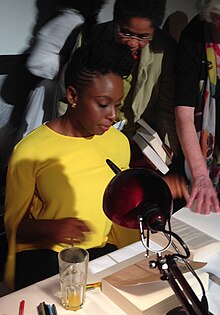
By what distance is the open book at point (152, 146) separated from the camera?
1789 millimetres

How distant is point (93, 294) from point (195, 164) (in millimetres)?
855

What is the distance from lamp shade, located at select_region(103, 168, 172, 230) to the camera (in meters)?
0.81

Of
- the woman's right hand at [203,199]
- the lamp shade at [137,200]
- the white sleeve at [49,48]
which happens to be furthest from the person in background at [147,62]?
the lamp shade at [137,200]

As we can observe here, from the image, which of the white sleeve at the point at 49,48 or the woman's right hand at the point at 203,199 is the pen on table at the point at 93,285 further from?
the white sleeve at the point at 49,48

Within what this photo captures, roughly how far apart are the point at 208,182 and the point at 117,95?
49cm

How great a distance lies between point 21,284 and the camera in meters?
1.45

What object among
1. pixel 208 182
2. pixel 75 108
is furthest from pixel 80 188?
pixel 208 182

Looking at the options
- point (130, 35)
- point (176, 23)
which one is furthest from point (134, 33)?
point (176, 23)

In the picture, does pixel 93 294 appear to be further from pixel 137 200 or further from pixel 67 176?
pixel 67 176

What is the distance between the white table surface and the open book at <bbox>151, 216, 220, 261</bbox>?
0.03 meters

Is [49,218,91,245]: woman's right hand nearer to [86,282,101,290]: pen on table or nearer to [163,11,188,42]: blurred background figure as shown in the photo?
[86,282,101,290]: pen on table

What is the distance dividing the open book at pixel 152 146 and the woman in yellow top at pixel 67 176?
1.09ft

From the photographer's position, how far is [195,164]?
1.70 meters

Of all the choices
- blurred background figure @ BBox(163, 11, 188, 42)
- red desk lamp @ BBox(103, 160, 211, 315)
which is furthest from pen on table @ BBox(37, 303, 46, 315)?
blurred background figure @ BBox(163, 11, 188, 42)
